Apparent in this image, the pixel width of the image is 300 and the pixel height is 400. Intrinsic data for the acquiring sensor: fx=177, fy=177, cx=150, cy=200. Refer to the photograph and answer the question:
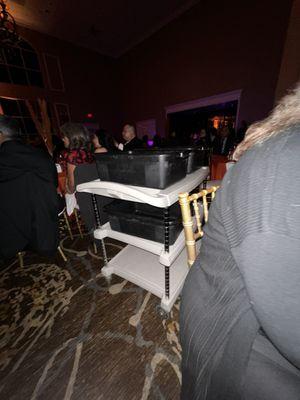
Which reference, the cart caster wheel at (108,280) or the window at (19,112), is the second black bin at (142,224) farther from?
the window at (19,112)

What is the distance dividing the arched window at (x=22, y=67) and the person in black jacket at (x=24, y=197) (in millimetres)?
6861

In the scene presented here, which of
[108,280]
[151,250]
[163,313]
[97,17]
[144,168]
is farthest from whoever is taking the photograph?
[97,17]

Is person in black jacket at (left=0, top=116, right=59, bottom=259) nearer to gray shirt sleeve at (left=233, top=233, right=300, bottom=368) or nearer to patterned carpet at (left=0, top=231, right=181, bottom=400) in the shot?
patterned carpet at (left=0, top=231, right=181, bottom=400)

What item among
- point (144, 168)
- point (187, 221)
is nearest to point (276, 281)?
point (187, 221)

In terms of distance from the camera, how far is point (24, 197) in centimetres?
153

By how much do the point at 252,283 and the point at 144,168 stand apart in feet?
2.54

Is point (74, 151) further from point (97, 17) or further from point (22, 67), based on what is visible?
point (22, 67)

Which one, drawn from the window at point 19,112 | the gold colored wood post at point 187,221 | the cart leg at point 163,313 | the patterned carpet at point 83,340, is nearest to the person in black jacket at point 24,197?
the patterned carpet at point 83,340

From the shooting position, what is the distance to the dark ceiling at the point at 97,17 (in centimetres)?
523

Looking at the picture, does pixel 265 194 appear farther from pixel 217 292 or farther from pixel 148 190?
pixel 148 190

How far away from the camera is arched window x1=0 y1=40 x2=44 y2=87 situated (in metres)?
5.97

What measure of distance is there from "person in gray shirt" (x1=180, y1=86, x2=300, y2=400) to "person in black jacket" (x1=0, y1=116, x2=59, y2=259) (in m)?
1.49

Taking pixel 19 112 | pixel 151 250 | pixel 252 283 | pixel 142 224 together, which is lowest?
pixel 151 250

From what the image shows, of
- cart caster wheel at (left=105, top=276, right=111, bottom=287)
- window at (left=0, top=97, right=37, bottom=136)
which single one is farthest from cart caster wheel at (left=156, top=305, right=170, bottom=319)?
window at (left=0, top=97, right=37, bottom=136)
